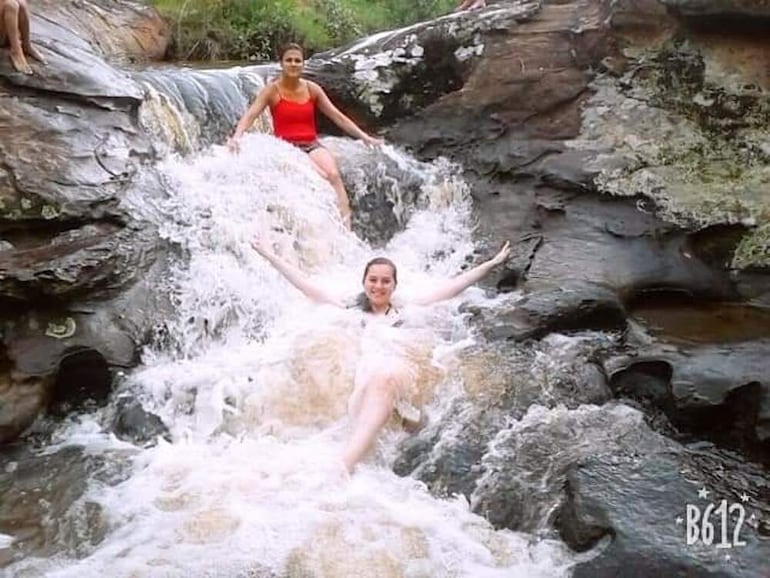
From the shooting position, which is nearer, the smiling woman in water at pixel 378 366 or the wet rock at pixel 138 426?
the smiling woman in water at pixel 378 366

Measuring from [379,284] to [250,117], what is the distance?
231cm

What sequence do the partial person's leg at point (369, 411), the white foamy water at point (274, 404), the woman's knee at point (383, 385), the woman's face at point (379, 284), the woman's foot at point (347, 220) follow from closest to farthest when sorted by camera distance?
the white foamy water at point (274, 404)
the partial person's leg at point (369, 411)
the woman's knee at point (383, 385)
the woman's face at point (379, 284)
the woman's foot at point (347, 220)

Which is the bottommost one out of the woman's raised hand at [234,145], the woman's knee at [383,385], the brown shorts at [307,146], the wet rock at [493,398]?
the wet rock at [493,398]

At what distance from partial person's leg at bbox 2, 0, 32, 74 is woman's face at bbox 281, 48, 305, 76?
1.87 m

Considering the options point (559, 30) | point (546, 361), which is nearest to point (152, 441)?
point (546, 361)

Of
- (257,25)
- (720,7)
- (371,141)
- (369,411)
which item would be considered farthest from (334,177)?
(257,25)

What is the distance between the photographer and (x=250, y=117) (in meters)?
6.76

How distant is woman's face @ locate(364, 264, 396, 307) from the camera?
5113 mm

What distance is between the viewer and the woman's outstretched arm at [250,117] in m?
6.70

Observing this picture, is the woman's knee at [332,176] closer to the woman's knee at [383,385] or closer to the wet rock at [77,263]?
the wet rock at [77,263]

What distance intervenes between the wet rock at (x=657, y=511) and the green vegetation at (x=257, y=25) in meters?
8.95

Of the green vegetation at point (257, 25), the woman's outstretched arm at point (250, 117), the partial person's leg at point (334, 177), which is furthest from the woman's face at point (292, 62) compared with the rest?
the green vegetation at point (257, 25)

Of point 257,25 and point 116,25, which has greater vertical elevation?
point 116,25

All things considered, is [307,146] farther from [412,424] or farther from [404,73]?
[412,424]
